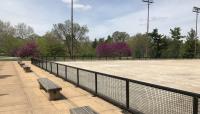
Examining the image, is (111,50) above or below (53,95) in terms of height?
above

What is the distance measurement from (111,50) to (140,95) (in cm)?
6757

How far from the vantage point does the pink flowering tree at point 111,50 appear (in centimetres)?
7344

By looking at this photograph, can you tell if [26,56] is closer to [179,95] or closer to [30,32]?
[30,32]

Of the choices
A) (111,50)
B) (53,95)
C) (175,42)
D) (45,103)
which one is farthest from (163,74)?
(175,42)

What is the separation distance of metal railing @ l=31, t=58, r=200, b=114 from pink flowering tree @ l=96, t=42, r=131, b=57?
205 ft

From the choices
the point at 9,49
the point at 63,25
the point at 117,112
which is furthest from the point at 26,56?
the point at 117,112

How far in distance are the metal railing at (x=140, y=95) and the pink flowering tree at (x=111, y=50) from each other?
62556 mm

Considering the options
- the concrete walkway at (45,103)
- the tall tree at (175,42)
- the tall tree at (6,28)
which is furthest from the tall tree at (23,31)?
the concrete walkway at (45,103)

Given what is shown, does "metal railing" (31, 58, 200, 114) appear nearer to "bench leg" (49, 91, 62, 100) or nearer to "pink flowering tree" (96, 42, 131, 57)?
"bench leg" (49, 91, 62, 100)

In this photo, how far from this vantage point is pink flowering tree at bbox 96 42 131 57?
73438 millimetres

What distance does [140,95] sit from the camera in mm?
6598

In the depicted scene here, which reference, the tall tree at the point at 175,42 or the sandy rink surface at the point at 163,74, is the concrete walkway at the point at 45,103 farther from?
the tall tree at the point at 175,42

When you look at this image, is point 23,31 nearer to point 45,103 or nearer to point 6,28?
point 6,28

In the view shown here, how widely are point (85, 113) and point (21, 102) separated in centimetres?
403
